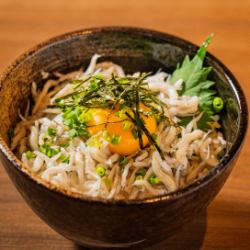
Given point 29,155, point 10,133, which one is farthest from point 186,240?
point 10,133

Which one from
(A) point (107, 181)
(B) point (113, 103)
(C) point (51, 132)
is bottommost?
(A) point (107, 181)

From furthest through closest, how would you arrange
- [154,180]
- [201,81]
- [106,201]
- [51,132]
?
[201,81] < [51,132] < [154,180] < [106,201]

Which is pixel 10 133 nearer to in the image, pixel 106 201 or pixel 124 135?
pixel 124 135

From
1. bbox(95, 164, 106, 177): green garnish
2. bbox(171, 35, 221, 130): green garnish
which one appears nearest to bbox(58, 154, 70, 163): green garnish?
bbox(95, 164, 106, 177): green garnish

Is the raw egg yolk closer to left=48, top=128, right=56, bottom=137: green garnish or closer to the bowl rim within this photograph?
left=48, top=128, right=56, bottom=137: green garnish

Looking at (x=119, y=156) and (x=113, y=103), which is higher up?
(x=113, y=103)

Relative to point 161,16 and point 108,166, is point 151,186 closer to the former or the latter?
point 108,166

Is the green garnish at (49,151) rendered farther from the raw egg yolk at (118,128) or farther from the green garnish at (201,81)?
the green garnish at (201,81)
